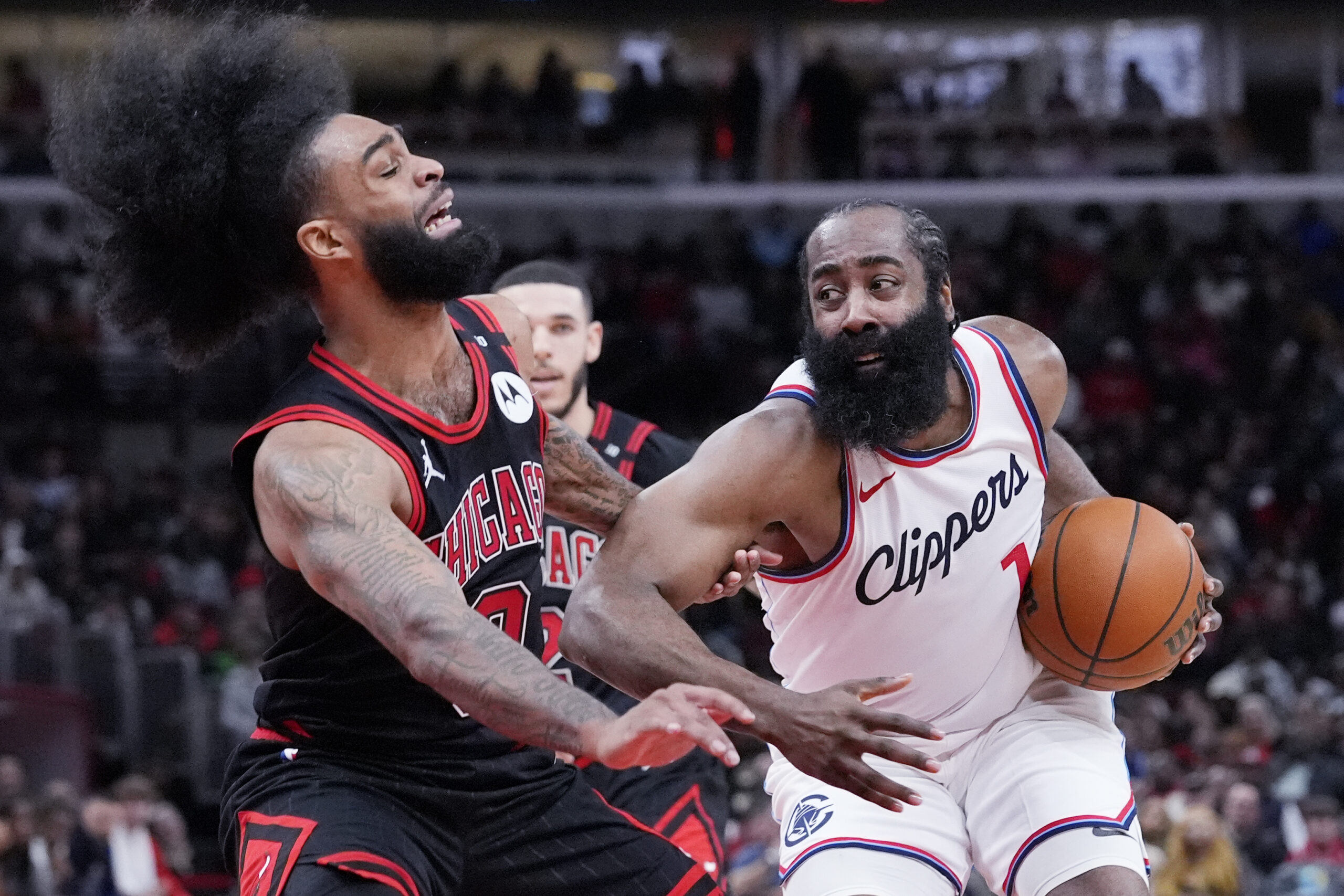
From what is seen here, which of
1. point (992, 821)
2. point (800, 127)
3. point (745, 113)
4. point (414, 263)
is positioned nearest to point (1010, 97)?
point (800, 127)

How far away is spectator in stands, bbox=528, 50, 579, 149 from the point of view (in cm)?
1880

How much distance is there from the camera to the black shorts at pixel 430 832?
133 inches

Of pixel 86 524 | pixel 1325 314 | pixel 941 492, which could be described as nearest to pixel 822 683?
pixel 941 492

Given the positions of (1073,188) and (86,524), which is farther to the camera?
(1073,188)

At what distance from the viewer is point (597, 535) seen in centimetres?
533

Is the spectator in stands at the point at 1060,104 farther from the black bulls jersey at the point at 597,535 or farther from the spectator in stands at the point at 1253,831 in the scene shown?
the black bulls jersey at the point at 597,535

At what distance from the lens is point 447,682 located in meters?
3.08

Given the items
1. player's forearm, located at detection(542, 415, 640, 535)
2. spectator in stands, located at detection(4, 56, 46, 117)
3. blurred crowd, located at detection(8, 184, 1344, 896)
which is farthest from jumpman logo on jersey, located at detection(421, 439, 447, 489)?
spectator in stands, located at detection(4, 56, 46, 117)

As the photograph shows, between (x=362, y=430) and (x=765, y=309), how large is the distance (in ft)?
43.6

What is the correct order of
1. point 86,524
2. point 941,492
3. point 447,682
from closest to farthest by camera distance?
1. point 447,682
2. point 941,492
3. point 86,524

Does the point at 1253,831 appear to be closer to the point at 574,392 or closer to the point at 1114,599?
the point at 574,392

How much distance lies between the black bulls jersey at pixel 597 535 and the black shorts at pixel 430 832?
1237 mm

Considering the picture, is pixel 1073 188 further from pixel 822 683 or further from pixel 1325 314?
pixel 822 683

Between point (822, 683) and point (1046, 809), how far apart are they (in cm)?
64
